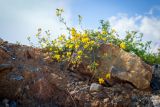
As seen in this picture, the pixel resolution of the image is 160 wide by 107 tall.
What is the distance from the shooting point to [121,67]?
7.95m

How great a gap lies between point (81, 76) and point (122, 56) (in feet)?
3.81

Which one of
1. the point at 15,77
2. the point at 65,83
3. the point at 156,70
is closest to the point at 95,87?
the point at 65,83

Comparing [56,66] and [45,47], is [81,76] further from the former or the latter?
[45,47]

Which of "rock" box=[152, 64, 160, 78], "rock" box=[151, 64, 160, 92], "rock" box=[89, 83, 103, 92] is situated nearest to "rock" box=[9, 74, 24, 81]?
"rock" box=[89, 83, 103, 92]

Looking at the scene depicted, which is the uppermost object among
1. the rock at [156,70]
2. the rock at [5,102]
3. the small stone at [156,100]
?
the rock at [156,70]

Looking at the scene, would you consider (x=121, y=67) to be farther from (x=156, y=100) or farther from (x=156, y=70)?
(x=156, y=70)

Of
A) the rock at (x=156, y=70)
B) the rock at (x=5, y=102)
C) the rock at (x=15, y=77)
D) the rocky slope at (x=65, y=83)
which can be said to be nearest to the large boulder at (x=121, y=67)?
the rocky slope at (x=65, y=83)

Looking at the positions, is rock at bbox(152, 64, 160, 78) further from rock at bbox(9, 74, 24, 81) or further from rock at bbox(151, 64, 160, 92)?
rock at bbox(9, 74, 24, 81)

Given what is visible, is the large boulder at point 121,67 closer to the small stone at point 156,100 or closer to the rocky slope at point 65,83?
the rocky slope at point 65,83

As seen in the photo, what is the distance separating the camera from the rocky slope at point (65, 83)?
6.78 metres

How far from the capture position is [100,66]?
802 cm

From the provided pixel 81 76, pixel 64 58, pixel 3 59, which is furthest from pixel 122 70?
pixel 3 59

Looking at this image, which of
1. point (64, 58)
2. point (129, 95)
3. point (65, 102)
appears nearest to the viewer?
point (65, 102)

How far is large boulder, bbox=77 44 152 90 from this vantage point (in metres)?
7.77
